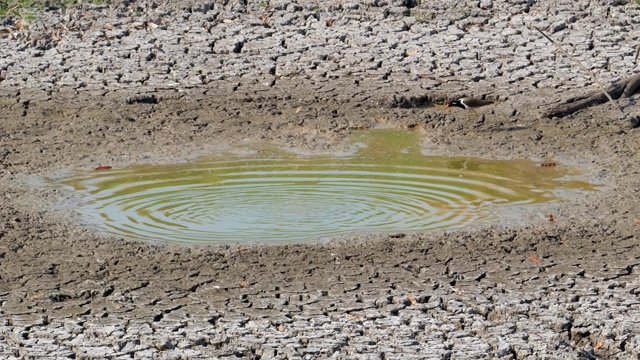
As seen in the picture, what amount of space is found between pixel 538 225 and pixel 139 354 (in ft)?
8.82

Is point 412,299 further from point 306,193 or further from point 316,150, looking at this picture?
point 316,150

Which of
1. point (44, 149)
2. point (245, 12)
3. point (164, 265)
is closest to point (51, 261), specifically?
point (164, 265)

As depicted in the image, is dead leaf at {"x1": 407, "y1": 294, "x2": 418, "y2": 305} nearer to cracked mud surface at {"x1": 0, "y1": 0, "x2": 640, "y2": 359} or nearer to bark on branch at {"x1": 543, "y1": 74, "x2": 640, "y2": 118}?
cracked mud surface at {"x1": 0, "y1": 0, "x2": 640, "y2": 359}

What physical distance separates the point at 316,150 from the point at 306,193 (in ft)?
3.39

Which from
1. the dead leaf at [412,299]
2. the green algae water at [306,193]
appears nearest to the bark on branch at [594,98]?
the green algae water at [306,193]

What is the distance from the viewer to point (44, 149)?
29.5ft

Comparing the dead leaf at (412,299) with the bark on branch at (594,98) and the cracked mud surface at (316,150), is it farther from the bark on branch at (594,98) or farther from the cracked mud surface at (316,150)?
the bark on branch at (594,98)

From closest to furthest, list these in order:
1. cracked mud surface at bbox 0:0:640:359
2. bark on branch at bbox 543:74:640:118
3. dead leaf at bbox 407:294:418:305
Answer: cracked mud surface at bbox 0:0:640:359 < dead leaf at bbox 407:294:418:305 < bark on branch at bbox 543:74:640:118

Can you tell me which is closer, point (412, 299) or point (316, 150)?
point (412, 299)

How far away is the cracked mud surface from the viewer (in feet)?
18.4

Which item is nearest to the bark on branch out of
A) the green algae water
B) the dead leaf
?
the green algae water

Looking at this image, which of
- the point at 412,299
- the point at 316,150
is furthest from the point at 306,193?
the point at 412,299

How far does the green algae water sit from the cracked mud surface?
22 centimetres

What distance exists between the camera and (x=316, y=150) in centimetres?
888
